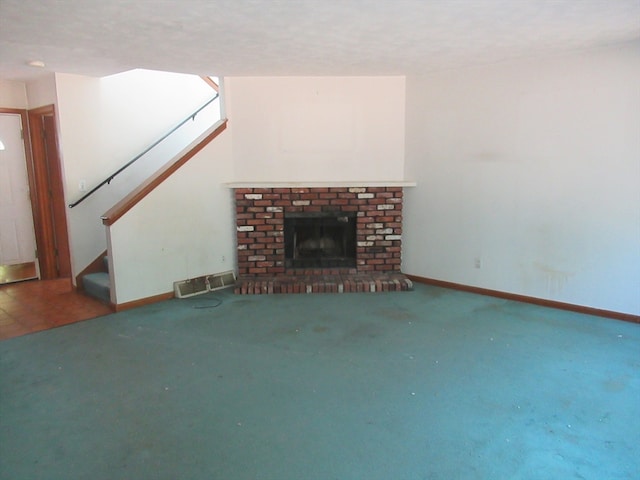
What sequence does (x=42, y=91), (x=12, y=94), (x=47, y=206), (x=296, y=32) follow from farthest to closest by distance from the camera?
(x=47, y=206)
(x=12, y=94)
(x=42, y=91)
(x=296, y=32)

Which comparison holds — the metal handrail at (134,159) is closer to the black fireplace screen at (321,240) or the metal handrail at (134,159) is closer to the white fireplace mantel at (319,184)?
the white fireplace mantel at (319,184)

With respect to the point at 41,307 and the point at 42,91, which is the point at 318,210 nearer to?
the point at 41,307

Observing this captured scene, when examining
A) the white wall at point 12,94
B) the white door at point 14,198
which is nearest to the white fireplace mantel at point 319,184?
the white door at point 14,198

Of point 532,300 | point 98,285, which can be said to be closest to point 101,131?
point 98,285

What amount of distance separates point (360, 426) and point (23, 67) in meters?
4.64

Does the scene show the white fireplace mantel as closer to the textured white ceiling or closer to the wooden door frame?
the textured white ceiling

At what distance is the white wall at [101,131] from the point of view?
15.5 feet

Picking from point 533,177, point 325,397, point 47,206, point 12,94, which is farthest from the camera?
point 47,206

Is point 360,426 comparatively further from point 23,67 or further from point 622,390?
point 23,67

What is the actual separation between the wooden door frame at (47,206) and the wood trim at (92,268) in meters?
0.50

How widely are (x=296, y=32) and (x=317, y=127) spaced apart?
1.83 meters

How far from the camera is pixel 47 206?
17.8 feet

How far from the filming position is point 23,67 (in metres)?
4.30

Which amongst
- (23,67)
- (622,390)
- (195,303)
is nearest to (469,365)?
(622,390)
